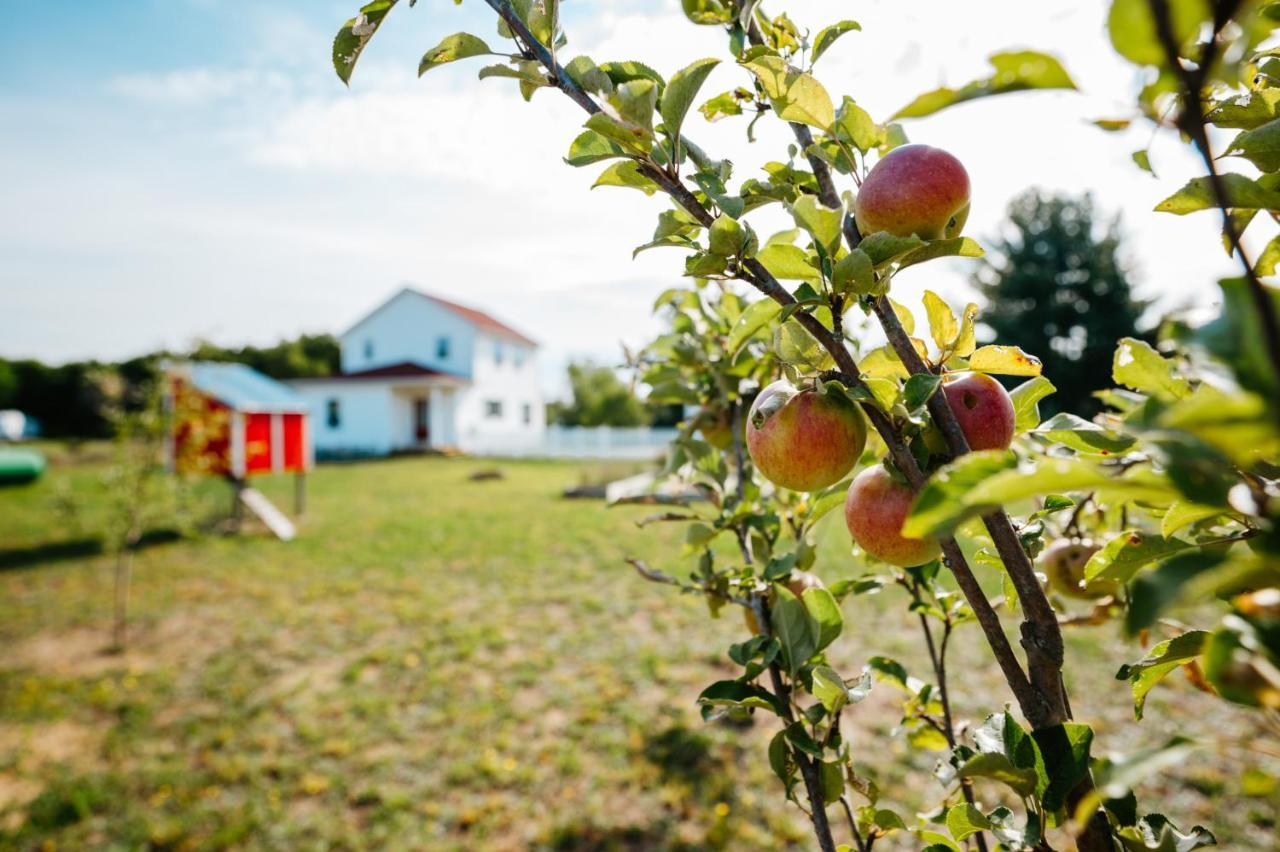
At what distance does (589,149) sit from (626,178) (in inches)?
2.2

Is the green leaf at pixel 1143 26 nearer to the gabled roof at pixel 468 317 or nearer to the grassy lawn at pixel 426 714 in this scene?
the grassy lawn at pixel 426 714

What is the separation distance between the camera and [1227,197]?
499mm

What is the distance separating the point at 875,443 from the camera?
936mm

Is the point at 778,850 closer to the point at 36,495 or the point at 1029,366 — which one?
the point at 1029,366

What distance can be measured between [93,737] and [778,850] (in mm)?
3678

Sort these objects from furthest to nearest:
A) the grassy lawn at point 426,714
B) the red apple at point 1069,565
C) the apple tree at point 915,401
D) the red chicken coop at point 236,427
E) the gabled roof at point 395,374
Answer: the gabled roof at point 395,374, the red chicken coop at point 236,427, the grassy lawn at point 426,714, the red apple at point 1069,565, the apple tree at point 915,401

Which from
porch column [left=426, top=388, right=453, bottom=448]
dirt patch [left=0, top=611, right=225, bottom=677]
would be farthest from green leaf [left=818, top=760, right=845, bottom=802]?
porch column [left=426, top=388, right=453, bottom=448]

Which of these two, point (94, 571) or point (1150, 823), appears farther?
point (94, 571)

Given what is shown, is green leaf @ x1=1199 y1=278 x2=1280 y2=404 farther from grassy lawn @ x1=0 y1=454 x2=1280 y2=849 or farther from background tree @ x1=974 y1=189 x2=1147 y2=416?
background tree @ x1=974 y1=189 x2=1147 y2=416

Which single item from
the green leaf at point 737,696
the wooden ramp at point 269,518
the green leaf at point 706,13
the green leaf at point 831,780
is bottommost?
the wooden ramp at point 269,518

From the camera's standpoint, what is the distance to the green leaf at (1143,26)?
0.31 meters

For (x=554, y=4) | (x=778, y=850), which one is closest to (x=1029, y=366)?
(x=554, y=4)

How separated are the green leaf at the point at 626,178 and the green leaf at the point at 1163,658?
64 cm

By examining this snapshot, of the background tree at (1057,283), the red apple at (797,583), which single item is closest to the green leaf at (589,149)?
the red apple at (797,583)
